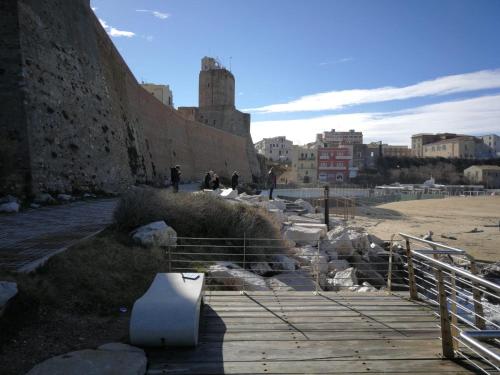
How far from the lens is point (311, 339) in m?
4.16

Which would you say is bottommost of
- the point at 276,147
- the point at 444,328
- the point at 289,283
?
the point at 289,283

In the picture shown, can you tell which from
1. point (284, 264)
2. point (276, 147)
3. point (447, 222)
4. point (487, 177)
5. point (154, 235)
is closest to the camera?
point (154, 235)

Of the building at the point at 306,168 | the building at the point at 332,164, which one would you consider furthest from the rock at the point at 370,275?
the building at the point at 306,168

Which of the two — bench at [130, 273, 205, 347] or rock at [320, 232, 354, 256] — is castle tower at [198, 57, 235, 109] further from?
bench at [130, 273, 205, 347]

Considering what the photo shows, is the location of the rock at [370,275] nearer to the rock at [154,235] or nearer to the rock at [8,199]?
the rock at [154,235]

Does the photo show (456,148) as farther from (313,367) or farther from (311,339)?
(313,367)

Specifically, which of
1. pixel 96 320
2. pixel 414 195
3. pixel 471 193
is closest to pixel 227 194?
pixel 96 320

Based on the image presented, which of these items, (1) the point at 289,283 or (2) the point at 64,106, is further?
(2) the point at 64,106

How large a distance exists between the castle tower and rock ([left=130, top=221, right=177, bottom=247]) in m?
53.6

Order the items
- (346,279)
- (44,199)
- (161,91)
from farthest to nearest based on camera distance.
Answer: (161,91), (44,199), (346,279)

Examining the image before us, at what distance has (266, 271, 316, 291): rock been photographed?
8.31 metres

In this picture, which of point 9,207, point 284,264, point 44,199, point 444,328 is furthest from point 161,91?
point 444,328

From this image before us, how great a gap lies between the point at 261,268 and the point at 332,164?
2722 inches

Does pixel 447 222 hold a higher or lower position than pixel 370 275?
lower
